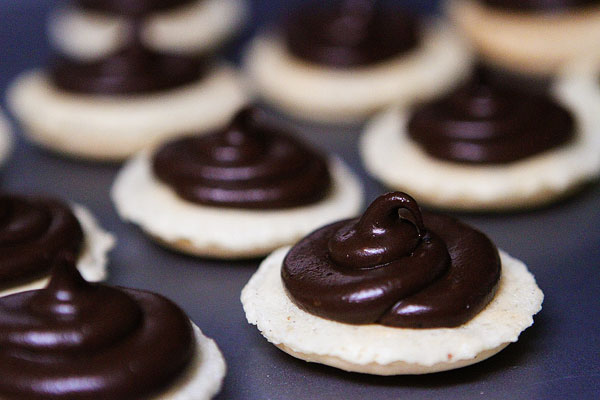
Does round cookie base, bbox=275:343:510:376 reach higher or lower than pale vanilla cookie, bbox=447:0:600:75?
lower

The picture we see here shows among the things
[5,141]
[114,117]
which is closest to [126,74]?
[114,117]

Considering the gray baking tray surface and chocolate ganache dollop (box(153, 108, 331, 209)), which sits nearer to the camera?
the gray baking tray surface

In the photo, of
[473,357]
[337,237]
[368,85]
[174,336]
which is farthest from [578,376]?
[368,85]

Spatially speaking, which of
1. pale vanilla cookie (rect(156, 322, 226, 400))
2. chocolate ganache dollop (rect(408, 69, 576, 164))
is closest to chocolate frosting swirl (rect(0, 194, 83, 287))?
pale vanilla cookie (rect(156, 322, 226, 400))

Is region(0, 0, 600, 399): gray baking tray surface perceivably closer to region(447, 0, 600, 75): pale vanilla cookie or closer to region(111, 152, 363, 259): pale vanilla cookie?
region(111, 152, 363, 259): pale vanilla cookie

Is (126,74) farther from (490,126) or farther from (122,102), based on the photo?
(490,126)

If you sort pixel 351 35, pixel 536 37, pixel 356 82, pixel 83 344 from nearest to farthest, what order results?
1. pixel 83 344
2. pixel 356 82
3. pixel 351 35
4. pixel 536 37
